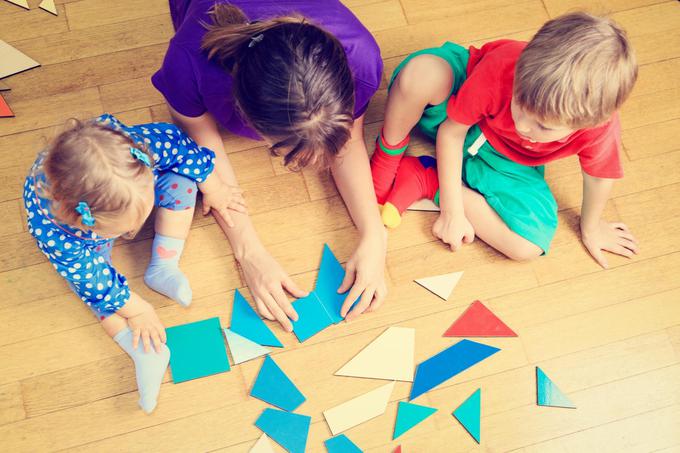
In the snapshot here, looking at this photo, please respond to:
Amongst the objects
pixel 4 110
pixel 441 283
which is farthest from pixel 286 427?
pixel 4 110

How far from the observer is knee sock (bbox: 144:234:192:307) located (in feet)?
4.46

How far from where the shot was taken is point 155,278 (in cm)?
137

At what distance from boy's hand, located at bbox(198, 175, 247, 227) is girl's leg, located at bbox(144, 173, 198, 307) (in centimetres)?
3

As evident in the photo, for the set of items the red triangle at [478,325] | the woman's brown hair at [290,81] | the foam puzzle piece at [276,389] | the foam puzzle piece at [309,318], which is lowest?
the foam puzzle piece at [276,389]

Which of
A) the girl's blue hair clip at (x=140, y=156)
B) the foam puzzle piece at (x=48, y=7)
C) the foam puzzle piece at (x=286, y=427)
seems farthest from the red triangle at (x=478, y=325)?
the foam puzzle piece at (x=48, y=7)

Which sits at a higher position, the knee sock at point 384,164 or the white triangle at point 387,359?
the knee sock at point 384,164

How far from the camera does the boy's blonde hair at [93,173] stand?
1.04m

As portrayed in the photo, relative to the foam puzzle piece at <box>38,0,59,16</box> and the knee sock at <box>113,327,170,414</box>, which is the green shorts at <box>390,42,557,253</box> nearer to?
the knee sock at <box>113,327,170,414</box>

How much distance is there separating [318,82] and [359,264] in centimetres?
49

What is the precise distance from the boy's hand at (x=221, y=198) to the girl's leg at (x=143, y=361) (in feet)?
0.96

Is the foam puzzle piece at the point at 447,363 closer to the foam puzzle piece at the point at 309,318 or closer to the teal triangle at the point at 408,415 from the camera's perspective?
the teal triangle at the point at 408,415

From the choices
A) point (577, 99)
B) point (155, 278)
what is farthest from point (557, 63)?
point (155, 278)

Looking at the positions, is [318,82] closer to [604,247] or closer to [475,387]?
[475,387]

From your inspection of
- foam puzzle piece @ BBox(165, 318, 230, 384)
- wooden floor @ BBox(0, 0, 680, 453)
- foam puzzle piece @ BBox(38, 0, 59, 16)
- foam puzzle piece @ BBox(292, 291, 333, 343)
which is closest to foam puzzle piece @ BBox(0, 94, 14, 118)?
wooden floor @ BBox(0, 0, 680, 453)
